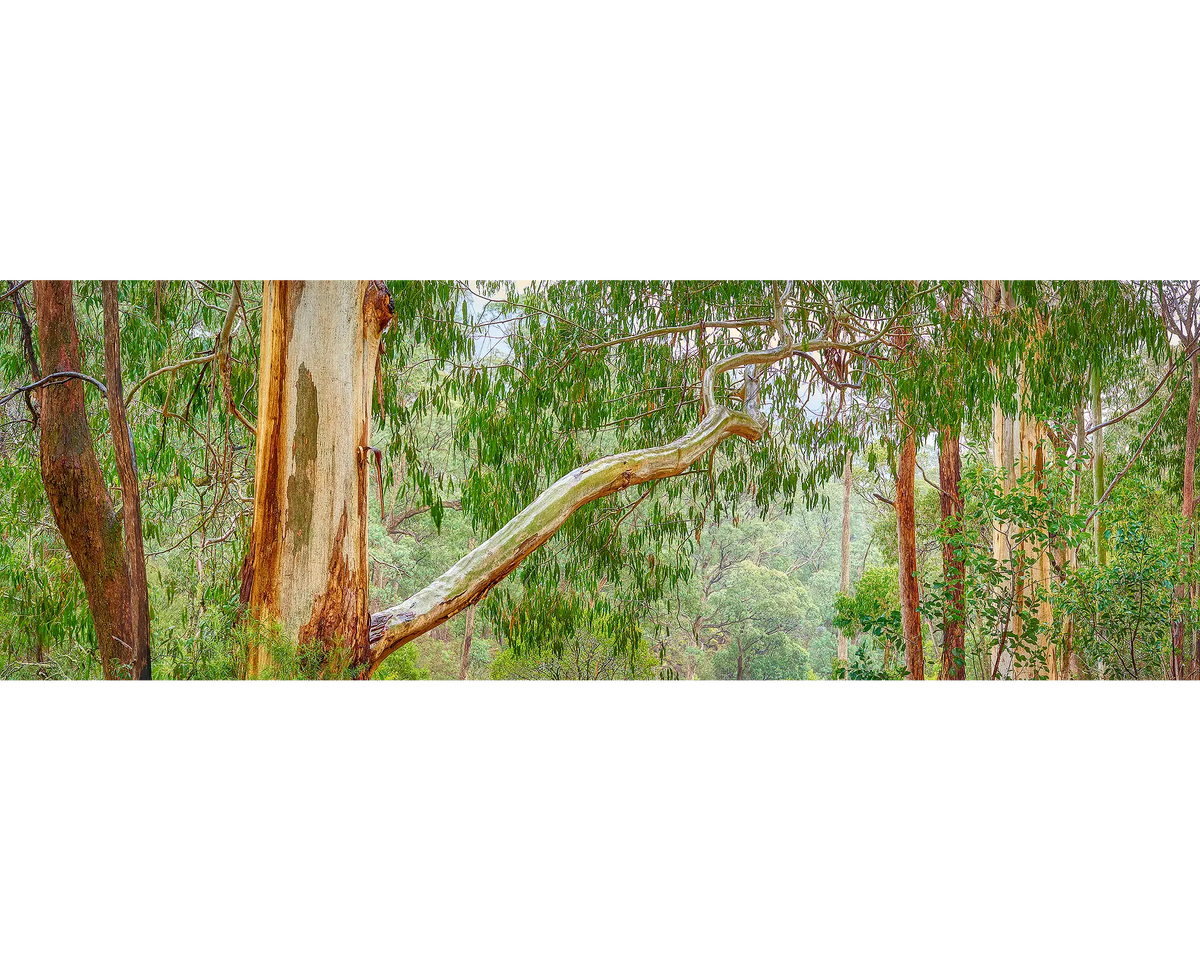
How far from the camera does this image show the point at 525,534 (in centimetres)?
262

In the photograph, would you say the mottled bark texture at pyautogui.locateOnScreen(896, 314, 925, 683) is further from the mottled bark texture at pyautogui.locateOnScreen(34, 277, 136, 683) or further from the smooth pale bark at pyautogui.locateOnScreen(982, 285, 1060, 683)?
the mottled bark texture at pyautogui.locateOnScreen(34, 277, 136, 683)

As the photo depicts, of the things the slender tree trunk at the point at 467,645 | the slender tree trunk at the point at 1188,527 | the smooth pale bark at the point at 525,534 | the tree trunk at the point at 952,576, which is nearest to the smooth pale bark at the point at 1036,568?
the tree trunk at the point at 952,576

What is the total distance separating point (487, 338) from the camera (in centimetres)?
439

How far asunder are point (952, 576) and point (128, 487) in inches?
135

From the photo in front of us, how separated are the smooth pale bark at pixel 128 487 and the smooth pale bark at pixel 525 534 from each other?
77 centimetres

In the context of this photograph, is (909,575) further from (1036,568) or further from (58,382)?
(58,382)

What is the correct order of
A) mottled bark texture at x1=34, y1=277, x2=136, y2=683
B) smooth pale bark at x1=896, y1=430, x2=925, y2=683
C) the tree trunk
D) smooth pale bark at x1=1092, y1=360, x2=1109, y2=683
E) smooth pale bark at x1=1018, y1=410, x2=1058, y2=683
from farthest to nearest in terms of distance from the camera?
smooth pale bark at x1=896, y1=430, x2=925, y2=683, smooth pale bark at x1=1092, y1=360, x2=1109, y2=683, smooth pale bark at x1=1018, y1=410, x2=1058, y2=683, the tree trunk, mottled bark texture at x1=34, y1=277, x2=136, y2=683

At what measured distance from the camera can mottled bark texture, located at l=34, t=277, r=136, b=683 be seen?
2.76 meters

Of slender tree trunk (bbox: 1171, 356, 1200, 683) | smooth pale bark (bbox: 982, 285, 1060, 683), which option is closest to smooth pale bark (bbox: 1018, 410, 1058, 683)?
smooth pale bark (bbox: 982, 285, 1060, 683)

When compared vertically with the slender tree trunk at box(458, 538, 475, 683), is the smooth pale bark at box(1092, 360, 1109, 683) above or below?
above

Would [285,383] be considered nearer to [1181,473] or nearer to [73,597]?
[73,597]

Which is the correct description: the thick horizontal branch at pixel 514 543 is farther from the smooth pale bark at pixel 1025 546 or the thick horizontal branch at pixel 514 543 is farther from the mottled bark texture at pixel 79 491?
the smooth pale bark at pixel 1025 546
